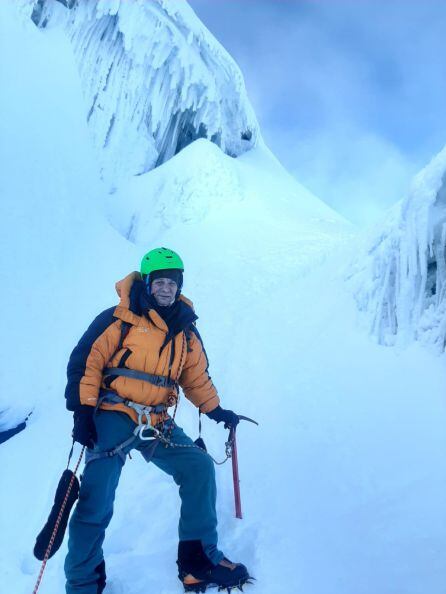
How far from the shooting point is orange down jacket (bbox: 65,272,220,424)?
3.01m

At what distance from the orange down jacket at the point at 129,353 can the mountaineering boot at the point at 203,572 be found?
94 centimetres

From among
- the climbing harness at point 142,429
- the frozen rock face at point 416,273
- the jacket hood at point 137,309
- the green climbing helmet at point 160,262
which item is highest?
the frozen rock face at point 416,273

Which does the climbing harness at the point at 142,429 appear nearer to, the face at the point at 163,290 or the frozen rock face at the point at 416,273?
the face at the point at 163,290

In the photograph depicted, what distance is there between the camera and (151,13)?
18719 millimetres

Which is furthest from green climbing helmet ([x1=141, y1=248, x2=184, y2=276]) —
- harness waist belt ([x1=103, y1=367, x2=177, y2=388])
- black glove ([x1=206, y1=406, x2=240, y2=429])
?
black glove ([x1=206, y1=406, x2=240, y2=429])

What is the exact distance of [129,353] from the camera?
317 centimetres

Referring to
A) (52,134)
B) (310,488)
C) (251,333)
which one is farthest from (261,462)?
(52,134)

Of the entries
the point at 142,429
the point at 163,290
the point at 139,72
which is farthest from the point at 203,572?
the point at 139,72

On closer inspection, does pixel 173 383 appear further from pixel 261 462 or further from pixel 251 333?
pixel 251 333

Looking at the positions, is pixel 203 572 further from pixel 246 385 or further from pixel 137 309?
pixel 246 385

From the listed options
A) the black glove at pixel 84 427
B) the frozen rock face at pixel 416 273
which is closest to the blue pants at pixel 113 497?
the black glove at pixel 84 427

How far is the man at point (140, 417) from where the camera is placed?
282cm

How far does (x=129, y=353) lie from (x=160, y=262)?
0.74m

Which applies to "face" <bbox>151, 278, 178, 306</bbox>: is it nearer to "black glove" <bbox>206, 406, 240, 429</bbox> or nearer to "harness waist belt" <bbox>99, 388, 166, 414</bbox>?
"harness waist belt" <bbox>99, 388, 166, 414</bbox>
